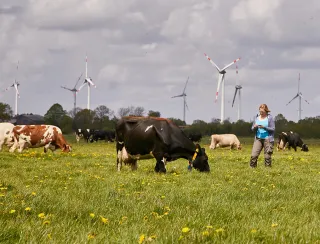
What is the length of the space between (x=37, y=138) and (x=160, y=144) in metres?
16.1

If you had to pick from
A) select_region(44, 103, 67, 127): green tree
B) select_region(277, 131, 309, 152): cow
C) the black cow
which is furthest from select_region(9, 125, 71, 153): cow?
select_region(44, 103, 67, 127): green tree

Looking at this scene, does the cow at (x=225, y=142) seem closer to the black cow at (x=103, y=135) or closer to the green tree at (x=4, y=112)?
the black cow at (x=103, y=135)

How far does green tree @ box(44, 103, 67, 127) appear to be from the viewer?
427 ft

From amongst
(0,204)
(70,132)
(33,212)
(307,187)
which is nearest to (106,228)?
(33,212)

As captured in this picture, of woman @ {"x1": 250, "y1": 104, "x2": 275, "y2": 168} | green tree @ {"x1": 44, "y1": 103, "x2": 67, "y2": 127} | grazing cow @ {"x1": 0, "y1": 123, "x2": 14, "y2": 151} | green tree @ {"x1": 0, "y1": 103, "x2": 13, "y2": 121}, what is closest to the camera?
woman @ {"x1": 250, "y1": 104, "x2": 275, "y2": 168}

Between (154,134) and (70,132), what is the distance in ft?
341

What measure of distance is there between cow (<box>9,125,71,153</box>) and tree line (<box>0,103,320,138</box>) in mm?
58219

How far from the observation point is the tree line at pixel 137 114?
346 ft

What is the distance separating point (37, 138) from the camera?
2958 cm

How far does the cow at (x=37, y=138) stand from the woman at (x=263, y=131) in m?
14.8

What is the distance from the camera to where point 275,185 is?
1132 cm

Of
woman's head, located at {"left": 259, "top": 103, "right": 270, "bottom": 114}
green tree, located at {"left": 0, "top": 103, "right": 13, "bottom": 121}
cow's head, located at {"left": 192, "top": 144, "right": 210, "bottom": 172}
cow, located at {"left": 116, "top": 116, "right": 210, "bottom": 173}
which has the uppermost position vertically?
green tree, located at {"left": 0, "top": 103, "right": 13, "bottom": 121}

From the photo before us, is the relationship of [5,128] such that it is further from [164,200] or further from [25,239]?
[25,239]

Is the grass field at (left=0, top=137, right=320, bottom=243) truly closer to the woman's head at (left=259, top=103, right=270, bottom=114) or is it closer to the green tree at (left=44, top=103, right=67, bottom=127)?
the woman's head at (left=259, top=103, right=270, bottom=114)
